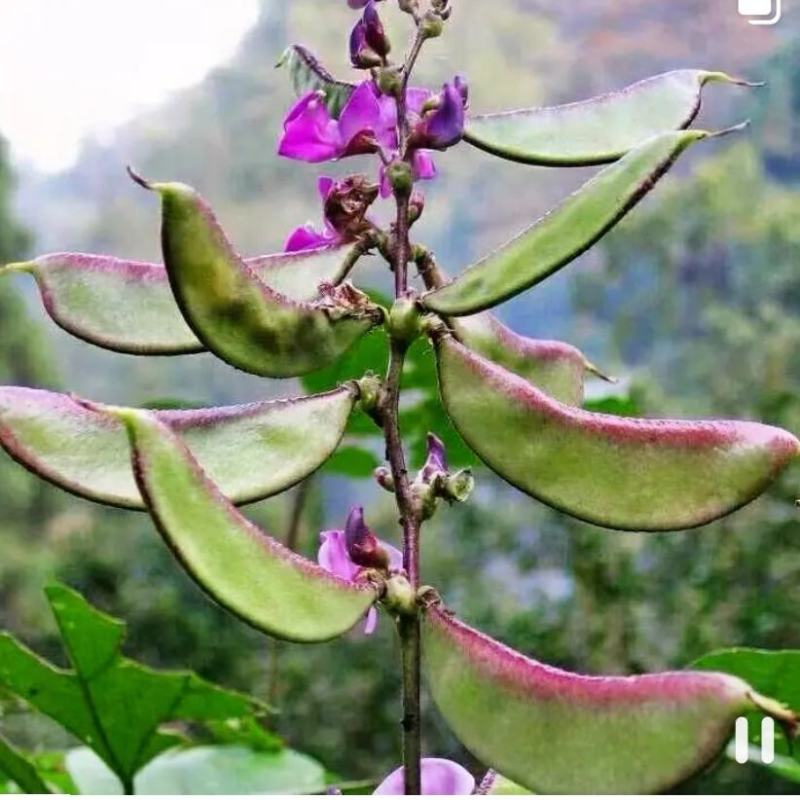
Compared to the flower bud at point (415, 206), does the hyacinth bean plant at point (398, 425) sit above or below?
below

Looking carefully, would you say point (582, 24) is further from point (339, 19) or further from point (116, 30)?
point (116, 30)

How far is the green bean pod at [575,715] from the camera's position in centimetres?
20

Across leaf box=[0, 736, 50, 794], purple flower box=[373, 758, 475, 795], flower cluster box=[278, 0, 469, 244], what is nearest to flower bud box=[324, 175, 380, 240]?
flower cluster box=[278, 0, 469, 244]

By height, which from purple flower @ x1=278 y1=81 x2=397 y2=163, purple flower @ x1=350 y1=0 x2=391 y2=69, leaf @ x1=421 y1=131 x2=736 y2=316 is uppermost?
purple flower @ x1=350 y1=0 x2=391 y2=69

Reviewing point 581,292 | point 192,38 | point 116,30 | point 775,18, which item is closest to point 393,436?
point 775,18

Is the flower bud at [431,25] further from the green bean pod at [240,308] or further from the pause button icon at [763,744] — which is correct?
the pause button icon at [763,744]

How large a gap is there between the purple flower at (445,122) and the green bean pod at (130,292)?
0.03 meters

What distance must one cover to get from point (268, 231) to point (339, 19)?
1.45 feet

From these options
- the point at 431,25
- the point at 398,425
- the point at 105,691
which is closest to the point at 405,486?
the point at 398,425

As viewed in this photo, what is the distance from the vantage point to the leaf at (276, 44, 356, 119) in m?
0.31

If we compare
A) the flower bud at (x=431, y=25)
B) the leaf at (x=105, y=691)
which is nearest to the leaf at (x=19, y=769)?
the leaf at (x=105, y=691)

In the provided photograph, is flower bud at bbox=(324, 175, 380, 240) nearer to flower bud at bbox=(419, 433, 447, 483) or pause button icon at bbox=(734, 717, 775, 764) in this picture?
flower bud at bbox=(419, 433, 447, 483)

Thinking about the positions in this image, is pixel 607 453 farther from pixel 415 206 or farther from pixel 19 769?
pixel 19 769

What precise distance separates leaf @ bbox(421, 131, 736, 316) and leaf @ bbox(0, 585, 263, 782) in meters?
0.34
